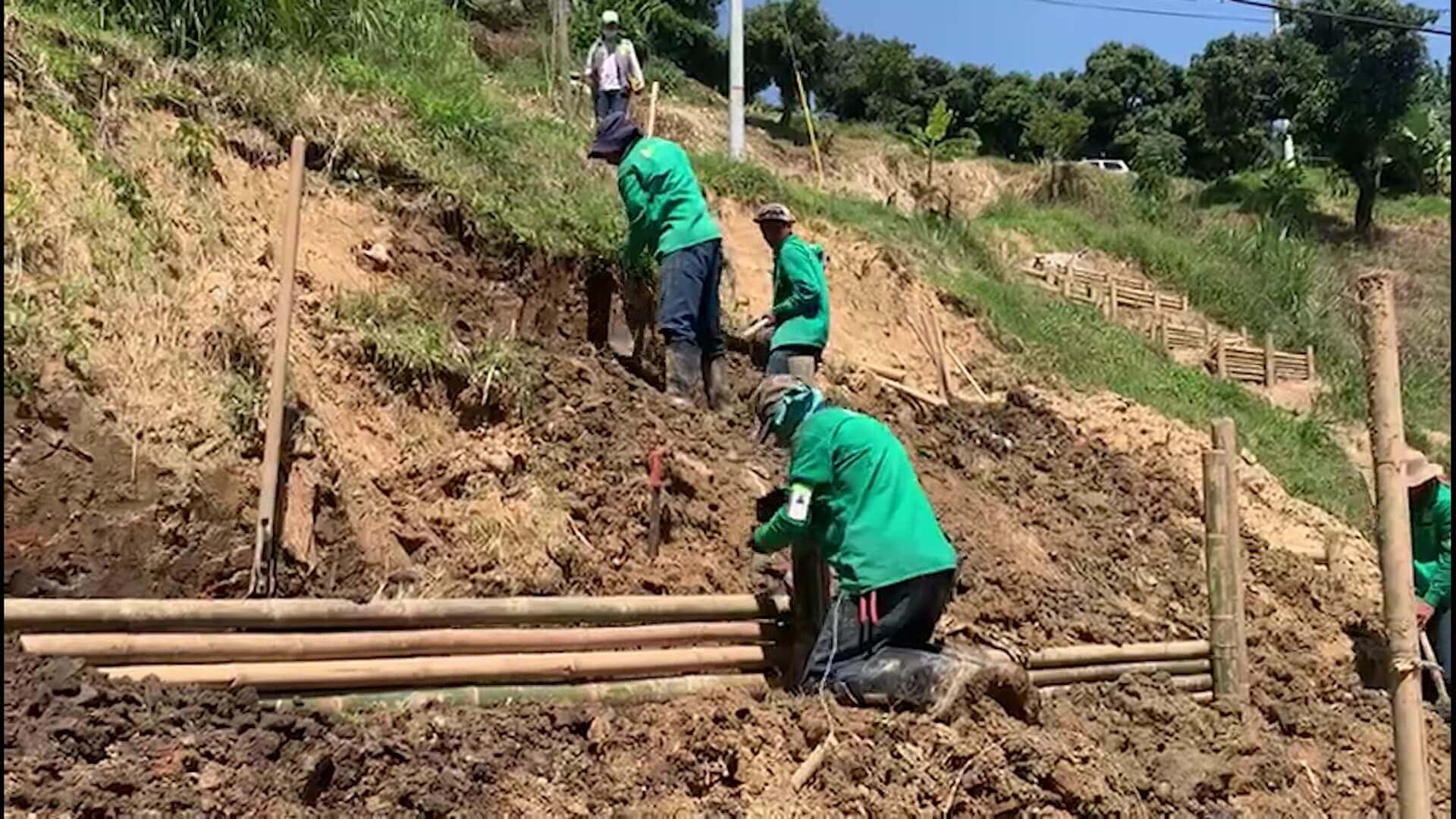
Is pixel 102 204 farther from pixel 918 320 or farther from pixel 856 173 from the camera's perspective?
pixel 856 173

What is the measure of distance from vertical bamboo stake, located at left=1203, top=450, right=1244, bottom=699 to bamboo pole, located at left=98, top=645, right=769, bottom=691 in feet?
8.68

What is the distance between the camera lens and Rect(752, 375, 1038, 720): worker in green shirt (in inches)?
202

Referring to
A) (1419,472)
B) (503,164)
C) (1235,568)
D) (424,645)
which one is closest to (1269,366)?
(1419,472)

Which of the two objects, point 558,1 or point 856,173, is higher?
point 558,1

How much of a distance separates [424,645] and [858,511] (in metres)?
1.63

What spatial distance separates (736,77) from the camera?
1540 centimetres

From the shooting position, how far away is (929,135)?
20.2 metres

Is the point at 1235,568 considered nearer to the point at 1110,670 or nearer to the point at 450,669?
the point at 1110,670

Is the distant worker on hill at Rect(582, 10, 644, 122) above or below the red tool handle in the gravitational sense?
above

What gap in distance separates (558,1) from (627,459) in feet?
27.0

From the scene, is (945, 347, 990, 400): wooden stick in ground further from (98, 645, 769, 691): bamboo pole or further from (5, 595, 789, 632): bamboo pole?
(98, 645, 769, 691): bamboo pole

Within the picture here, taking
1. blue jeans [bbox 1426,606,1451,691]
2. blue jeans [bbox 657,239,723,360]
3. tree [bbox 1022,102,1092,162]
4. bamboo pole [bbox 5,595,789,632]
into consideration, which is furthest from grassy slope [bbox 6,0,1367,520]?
tree [bbox 1022,102,1092,162]

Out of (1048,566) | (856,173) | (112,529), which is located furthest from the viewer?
(856,173)

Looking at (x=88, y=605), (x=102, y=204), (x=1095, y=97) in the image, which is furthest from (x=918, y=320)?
(x=1095, y=97)
